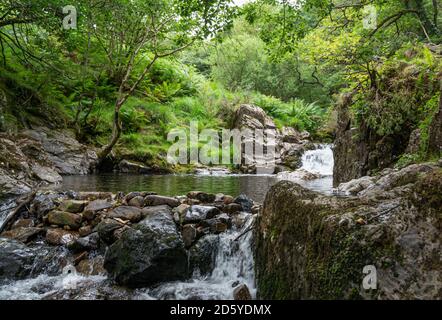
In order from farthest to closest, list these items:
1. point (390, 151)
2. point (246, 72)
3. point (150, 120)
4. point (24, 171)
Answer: point (246, 72), point (150, 120), point (24, 171), point (390, 151)

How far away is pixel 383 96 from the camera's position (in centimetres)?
624

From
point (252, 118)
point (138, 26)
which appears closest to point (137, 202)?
point (138, 26)

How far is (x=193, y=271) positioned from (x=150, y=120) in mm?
10911

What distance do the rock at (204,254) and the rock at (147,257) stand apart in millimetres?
178

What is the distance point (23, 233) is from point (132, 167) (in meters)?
6.84

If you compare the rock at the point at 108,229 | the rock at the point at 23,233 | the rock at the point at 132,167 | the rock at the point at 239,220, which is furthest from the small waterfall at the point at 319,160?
the rock at the point at 23,233

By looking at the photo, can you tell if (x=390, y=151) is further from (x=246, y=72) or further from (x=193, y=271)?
(x=246, y=72)

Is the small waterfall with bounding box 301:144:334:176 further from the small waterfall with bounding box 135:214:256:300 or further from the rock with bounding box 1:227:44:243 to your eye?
the rock with bounding box 1:227:44:243

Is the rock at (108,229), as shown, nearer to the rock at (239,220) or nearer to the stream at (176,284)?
the stream at (176,284)

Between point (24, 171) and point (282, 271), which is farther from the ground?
point (24, 171)

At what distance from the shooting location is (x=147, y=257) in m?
3.51

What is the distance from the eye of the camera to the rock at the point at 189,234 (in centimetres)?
411

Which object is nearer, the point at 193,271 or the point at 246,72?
the point at 193,271
